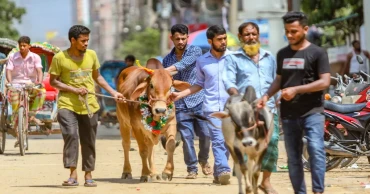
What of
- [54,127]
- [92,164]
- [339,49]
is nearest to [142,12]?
[339,49]

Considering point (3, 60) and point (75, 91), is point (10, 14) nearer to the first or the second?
point (3, 60)

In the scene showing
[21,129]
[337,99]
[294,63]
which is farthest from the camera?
[21,129]

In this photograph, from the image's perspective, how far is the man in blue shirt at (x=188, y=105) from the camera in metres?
14.1

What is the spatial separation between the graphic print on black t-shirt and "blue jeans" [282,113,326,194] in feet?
0.27

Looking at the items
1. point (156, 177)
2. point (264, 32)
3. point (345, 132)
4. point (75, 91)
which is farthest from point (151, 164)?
point (264, 32)

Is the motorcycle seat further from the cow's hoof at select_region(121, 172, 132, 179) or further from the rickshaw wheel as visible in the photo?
the rickshaw wheel

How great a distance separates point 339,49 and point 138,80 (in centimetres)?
2120

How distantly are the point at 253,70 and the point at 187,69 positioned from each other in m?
2.92

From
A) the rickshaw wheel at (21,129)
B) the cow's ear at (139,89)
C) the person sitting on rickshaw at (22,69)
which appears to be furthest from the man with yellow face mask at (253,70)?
the person sitting on rickshaw at (22,69)

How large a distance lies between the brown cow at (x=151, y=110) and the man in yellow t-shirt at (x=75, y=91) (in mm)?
629

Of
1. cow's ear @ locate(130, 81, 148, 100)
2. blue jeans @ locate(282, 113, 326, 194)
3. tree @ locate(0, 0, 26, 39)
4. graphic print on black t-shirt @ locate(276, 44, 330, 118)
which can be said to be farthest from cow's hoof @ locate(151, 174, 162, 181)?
tree @ locate(0, 0, 26, 39)

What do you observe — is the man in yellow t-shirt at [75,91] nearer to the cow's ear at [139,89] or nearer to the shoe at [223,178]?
the cow's ear at [139,89]

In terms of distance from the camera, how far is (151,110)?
13.6 meters

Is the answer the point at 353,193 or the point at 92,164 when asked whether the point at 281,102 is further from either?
the point at 92,164
